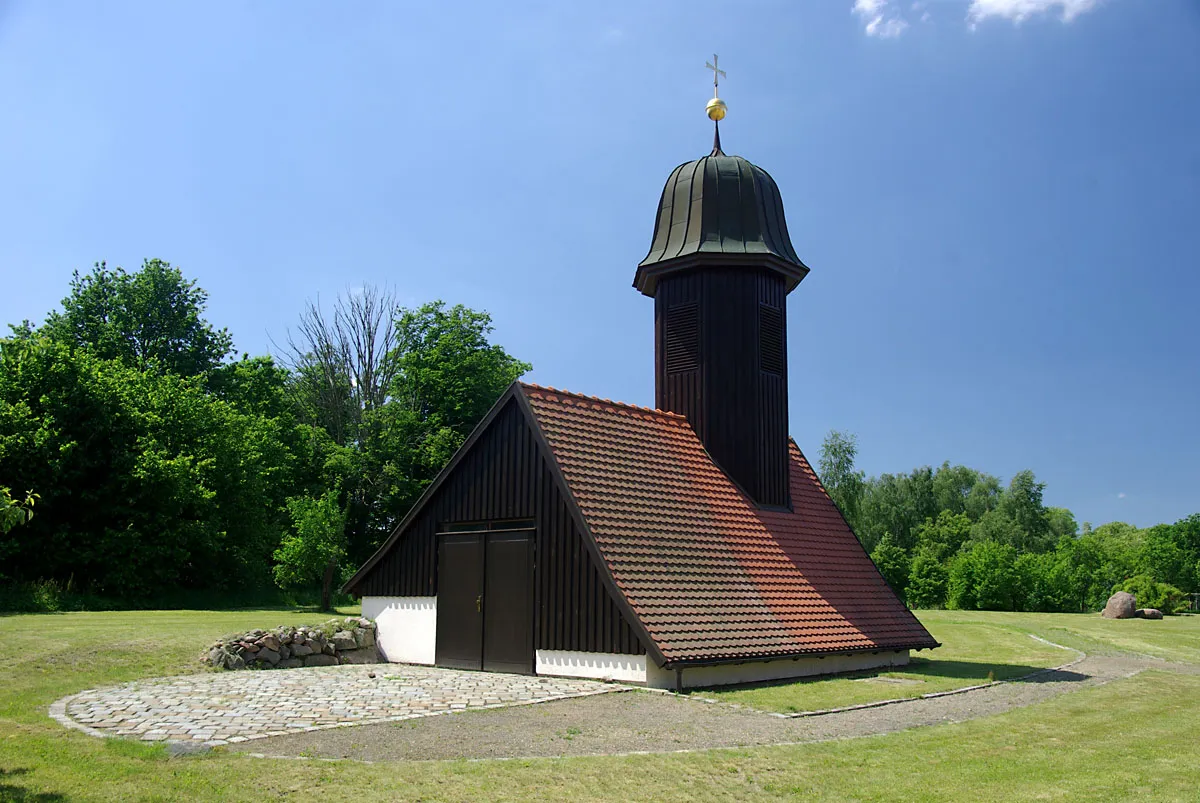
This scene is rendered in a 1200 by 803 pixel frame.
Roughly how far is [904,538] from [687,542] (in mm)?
53677

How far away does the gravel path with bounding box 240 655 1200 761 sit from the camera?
898cm

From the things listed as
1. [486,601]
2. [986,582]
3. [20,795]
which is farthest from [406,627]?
[986,582]

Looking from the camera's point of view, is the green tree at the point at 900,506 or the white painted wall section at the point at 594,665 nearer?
the white painted wall section at the point at 594,665

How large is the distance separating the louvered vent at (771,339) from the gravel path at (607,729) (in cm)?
825

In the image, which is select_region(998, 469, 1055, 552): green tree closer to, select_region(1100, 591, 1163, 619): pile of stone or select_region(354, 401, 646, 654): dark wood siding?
select_region(1100, 591, 1163, 619): pile of stone

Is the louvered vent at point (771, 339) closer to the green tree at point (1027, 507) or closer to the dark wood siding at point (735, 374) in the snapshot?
the dark wood siding at point (735, 374)

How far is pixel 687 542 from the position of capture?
1602 cm

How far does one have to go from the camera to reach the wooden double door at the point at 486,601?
15.9m

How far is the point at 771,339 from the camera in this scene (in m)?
20.2

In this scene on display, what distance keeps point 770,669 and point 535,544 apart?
14.2 feet

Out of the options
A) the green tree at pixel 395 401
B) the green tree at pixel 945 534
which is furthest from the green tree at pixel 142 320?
the green tree at pixel 945 534

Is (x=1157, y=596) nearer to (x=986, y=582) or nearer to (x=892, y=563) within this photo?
(x=986, y=582)

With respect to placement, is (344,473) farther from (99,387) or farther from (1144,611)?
(1144,611)

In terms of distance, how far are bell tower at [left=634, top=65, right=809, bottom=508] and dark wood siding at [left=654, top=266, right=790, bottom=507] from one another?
0.02m
